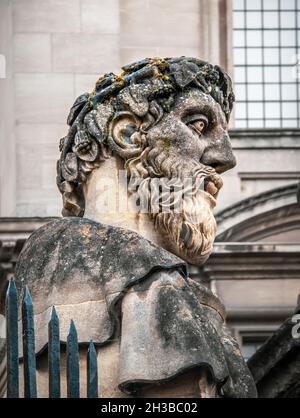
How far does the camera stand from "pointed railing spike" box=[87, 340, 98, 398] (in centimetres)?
1505

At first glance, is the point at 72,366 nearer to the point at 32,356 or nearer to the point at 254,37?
the point at 32,356

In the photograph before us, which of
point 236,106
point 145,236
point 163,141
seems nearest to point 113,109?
point 163,141

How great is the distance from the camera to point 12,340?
14906 mm

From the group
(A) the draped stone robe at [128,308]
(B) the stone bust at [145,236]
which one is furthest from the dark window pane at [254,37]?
(A) the draped stone robe at [128,308]

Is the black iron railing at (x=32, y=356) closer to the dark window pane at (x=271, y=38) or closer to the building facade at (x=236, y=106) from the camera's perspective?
the building facade at (x=236, y=106)

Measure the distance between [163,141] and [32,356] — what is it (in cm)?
215

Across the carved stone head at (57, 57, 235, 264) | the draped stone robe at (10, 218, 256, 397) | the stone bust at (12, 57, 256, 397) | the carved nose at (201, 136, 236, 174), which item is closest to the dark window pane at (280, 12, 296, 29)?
the stone bust at (12, 57, 256, 397)

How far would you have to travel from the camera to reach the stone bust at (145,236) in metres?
15.9

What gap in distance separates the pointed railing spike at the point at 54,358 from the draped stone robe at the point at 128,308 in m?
0.78

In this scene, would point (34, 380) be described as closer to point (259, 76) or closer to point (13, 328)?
point (13, 328)

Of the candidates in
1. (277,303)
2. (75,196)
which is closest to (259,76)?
(277,303)

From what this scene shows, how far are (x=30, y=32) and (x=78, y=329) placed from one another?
21.9m

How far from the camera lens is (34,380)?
49.3 feet

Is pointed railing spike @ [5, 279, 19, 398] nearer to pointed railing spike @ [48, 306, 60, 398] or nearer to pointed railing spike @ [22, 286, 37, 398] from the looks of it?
pointed railing spike @ [22, 286, 37, 398]
